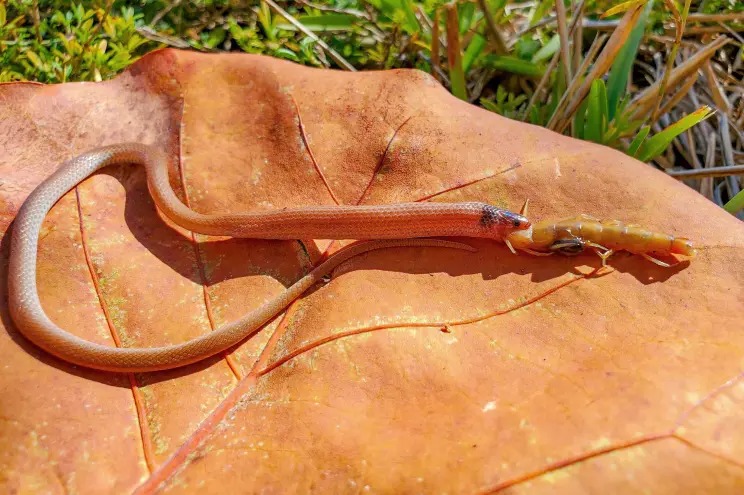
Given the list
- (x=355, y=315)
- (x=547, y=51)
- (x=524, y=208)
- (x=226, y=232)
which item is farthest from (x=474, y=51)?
(x=355, y=315)

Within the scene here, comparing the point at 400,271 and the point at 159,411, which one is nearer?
the point at 159,411

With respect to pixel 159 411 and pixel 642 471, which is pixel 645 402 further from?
pixel 159 411

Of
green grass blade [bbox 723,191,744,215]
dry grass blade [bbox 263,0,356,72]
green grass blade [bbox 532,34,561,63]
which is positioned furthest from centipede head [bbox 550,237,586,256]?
dry grass blade [bbox 263,0,356,72]

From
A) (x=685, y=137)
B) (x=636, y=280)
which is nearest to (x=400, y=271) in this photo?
(x=636, y=280)

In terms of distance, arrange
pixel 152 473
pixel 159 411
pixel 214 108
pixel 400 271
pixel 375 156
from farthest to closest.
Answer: pixel 214 108, pixel 375 156, pixel 400 271, pixel 159 411, pixel 152 473

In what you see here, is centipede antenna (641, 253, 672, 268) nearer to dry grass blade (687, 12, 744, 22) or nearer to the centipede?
the centipede

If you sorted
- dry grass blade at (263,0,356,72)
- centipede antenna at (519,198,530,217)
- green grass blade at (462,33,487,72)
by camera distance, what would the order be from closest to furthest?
centipede antenna at (519,198,530,217) → green grass blade at (462,33,487,72) → dry grass blade at (263,0,356,72)

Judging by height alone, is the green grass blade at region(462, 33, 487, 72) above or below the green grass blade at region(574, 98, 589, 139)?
above
